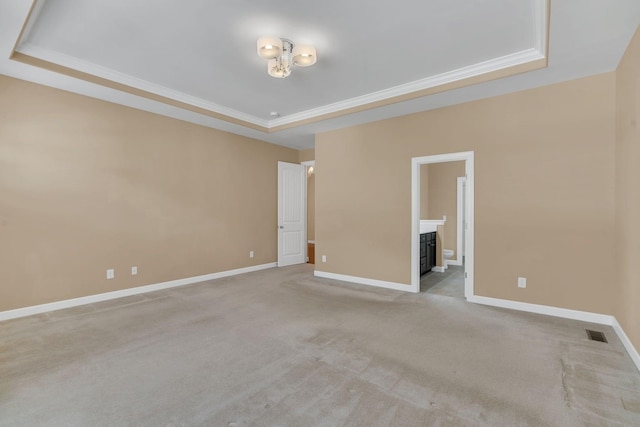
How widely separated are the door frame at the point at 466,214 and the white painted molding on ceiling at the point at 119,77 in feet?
10.5

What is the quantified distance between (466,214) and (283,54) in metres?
3.21

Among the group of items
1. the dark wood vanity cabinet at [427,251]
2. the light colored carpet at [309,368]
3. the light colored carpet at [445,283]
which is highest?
the dark wood vanity cabinet at [427,251]

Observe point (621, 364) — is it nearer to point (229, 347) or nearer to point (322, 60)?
point (229, 347)

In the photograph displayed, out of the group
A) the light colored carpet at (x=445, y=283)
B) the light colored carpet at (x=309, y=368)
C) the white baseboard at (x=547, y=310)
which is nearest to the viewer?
the light colored carpet at (x=309, y=368)

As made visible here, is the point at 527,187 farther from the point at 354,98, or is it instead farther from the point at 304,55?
the point at 304,55

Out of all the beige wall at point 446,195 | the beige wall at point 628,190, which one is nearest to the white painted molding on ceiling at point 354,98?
the beige wall at point 628,190

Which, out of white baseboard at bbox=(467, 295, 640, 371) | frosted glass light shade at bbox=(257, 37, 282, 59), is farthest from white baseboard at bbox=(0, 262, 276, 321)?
white baseboard at bbox=(467, 295, 640, 371)

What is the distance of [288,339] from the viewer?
2.86 metres

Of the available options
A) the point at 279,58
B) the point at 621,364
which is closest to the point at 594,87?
→ the point at 621,364

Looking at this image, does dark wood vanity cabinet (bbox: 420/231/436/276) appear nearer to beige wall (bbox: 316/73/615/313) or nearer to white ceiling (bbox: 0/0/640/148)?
beige wall (bbox: 316/73/615/313)

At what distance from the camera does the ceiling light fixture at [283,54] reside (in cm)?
281

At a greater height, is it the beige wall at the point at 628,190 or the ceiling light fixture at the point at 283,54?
the ceiling light fixture at the point at 283,54

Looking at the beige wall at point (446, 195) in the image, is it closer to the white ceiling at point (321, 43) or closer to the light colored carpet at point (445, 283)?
the light colored carpet at point (445, 283)

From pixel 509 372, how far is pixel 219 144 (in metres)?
5.35
